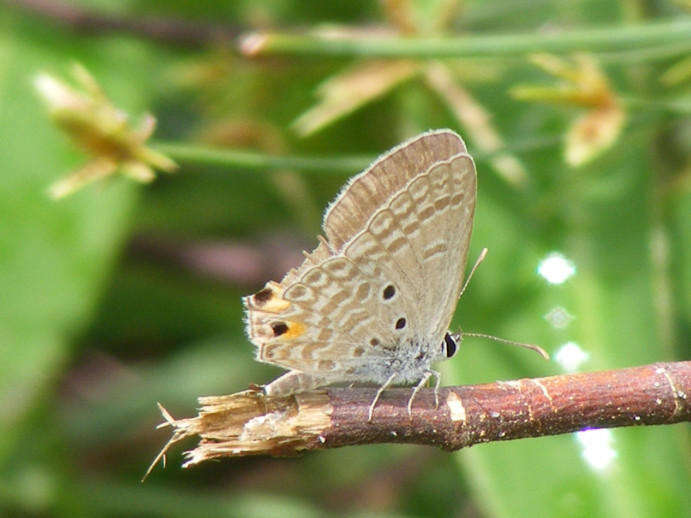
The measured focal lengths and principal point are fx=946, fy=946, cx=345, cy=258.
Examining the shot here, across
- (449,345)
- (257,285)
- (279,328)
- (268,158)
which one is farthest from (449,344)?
(257,285)

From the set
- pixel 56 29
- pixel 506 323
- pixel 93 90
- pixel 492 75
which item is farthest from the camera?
pixel 56 29

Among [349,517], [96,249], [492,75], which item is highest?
[492,75]

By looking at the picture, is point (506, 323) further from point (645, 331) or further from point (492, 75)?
point (492, 75)

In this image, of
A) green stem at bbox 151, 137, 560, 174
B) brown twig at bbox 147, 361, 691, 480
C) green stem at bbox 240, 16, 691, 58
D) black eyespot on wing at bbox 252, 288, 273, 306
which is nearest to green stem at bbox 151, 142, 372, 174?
green stem at bbox 151, 137, 560, 174

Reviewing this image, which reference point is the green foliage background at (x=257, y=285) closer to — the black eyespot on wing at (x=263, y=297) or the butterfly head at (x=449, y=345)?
the butterfly head at (x=449, y=345)

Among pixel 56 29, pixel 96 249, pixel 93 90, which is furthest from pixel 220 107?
pixel 93 90

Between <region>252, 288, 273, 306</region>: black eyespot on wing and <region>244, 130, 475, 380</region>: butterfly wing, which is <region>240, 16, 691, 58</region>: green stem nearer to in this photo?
<region>244, 130, 475, 380</region>: butterfly wing
